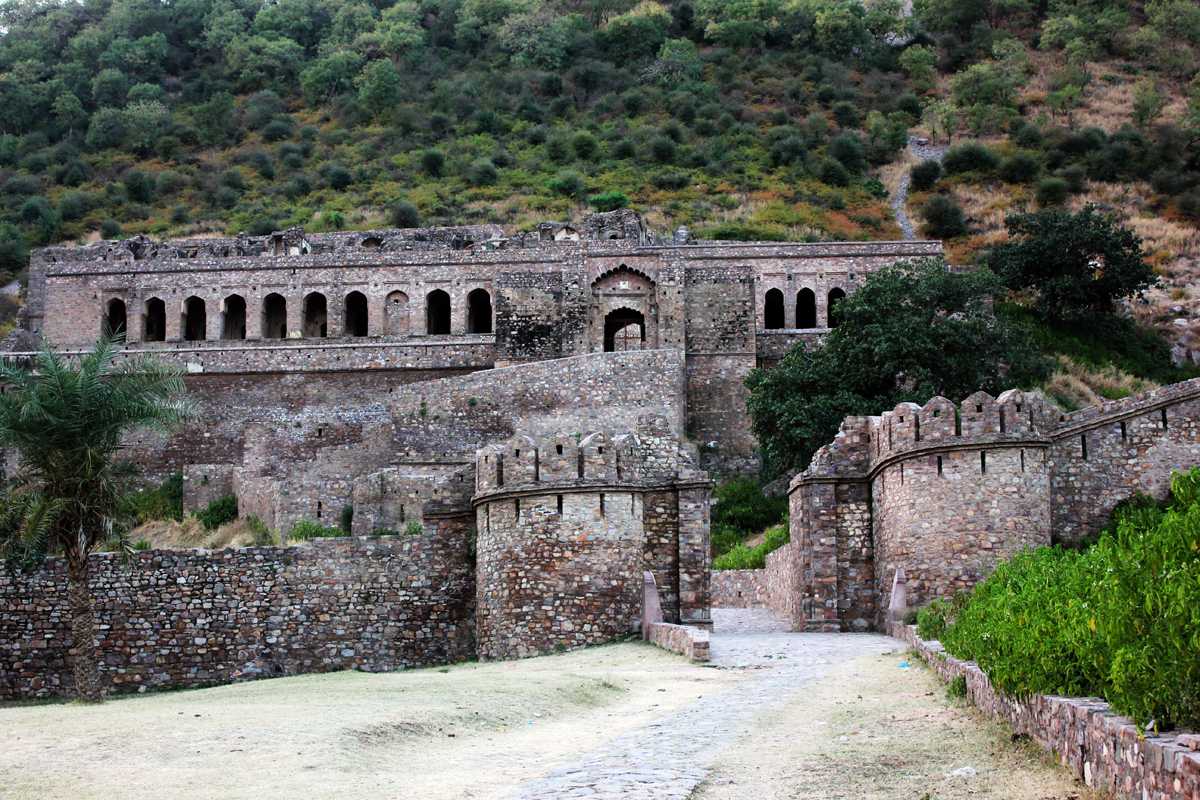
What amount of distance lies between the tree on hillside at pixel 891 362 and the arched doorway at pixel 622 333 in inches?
405

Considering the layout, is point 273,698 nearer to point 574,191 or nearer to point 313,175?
point 574,191

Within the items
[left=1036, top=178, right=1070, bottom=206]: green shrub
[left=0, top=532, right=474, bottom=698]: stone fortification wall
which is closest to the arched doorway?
[left=0, top=532, right=474, bottom=698]: stone fortification wall

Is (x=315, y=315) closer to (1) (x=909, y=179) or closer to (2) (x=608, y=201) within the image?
(2) (x=608, y=201)

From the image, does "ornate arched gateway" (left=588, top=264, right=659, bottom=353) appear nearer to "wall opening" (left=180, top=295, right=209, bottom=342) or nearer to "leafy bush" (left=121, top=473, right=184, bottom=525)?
"leafy bush" (left=121, top=473, right=184, bottom=525)

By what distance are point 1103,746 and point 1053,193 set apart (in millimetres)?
67729

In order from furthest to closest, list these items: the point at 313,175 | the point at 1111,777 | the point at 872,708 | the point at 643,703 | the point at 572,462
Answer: the point at 313,175, the point at 572,462, the point at 643,703, the point at 872,708, the point at 1111,777

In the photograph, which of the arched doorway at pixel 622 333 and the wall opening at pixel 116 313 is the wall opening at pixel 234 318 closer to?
the wall opening at pixel 116 313

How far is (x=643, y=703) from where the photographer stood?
16.0 meters

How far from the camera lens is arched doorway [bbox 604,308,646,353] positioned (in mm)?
50312

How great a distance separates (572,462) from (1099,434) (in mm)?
7745

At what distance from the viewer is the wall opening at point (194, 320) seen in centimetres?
5497

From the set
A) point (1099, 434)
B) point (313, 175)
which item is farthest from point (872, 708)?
point (313, 175)

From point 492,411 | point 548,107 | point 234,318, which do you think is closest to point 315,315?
point 234,318

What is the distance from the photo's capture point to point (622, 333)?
5559 centimetres
